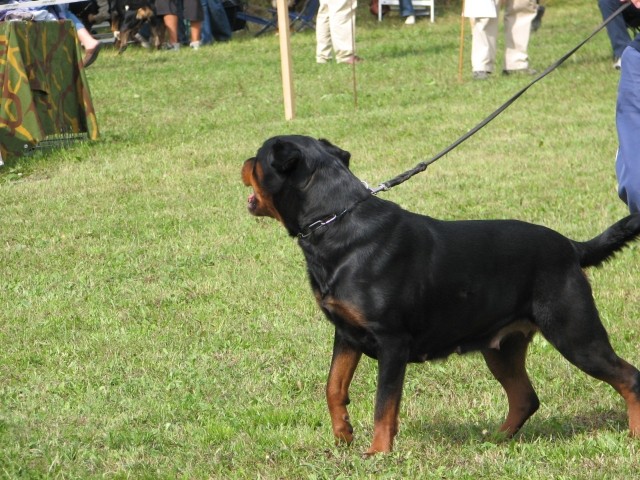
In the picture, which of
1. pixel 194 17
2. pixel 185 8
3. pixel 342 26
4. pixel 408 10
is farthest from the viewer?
pixel 408 10

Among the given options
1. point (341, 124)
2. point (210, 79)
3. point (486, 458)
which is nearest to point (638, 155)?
point (486, 458)

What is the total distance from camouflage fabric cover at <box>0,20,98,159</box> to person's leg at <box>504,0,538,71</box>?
6465 millimetres

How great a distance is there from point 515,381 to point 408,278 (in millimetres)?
866

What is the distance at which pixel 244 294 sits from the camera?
709 centimetres

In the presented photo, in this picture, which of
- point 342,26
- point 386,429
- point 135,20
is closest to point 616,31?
point 342,26

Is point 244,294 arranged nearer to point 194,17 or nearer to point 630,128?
point 630,128

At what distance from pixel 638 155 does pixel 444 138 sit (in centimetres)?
692

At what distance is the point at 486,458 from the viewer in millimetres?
4383

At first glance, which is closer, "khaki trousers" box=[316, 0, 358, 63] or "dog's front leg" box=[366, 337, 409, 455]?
"dog's front leg" box=[366, 337, 409, 455]

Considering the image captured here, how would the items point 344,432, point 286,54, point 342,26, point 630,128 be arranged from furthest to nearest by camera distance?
point 342,26
point 286,54
point 630,128
point 344,432

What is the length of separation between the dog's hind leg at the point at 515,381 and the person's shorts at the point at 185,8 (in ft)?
57.0

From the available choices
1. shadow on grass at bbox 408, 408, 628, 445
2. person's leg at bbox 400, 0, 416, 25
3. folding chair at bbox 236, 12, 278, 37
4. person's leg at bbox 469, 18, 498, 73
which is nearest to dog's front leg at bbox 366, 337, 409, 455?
shadow on grass at bbox 408, 408, 628, 445

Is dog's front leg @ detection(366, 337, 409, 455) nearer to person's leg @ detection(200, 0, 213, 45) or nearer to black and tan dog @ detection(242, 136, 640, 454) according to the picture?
black and tan dog @ detection(242, 136, 640, 454)

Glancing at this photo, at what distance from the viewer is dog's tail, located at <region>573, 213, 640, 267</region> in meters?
4.62
